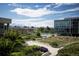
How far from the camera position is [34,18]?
2928mm

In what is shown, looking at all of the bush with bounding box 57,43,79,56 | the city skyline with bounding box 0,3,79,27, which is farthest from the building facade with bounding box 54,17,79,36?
the bush with bounding box 57,43,79,56

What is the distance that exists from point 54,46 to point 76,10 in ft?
1.84

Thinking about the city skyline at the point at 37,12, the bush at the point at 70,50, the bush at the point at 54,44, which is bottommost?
the bush at the point at 70,50

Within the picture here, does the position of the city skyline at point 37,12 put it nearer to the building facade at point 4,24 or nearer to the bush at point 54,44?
the building facade at point 4,24

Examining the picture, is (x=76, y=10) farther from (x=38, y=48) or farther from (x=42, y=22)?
(x=38, y=48)

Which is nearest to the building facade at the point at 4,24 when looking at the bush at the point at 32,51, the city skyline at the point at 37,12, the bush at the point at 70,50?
the city skyline at the point at 37,12

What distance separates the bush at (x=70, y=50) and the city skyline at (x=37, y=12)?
0.36 meters

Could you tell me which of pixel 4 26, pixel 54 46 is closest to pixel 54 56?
pixel 54 46

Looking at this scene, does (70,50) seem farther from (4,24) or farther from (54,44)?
(4,24)

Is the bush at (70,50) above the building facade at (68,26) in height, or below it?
below

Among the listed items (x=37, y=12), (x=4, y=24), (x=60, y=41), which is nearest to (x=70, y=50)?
(x=60, y=41)

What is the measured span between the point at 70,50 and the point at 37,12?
67 cm

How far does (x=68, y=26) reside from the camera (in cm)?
290

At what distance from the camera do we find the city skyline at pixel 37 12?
9.48 feet
